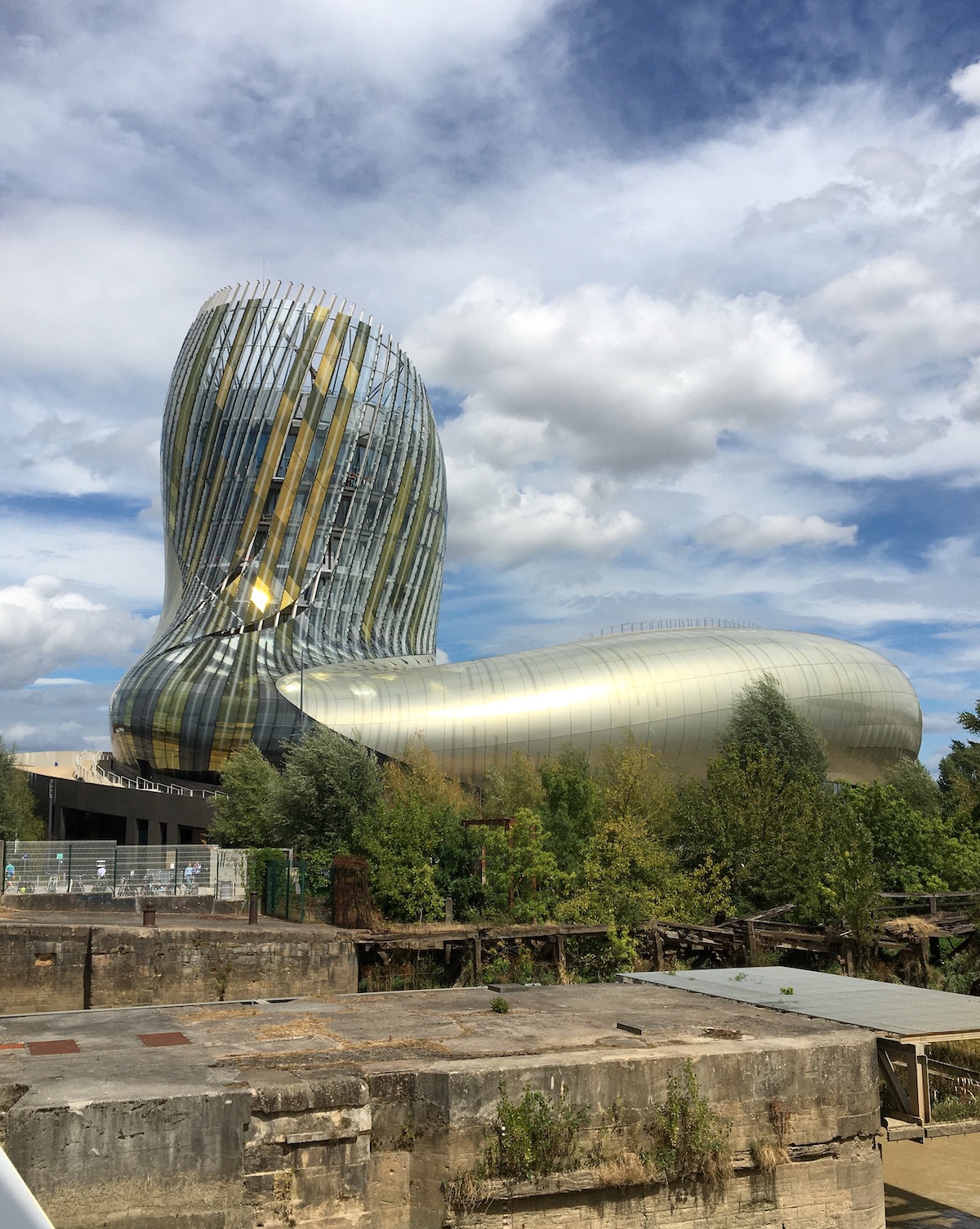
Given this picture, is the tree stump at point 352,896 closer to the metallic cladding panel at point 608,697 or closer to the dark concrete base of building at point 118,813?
the metallic cladding panel at point 608,697

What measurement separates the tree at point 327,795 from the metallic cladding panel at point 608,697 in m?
11.7

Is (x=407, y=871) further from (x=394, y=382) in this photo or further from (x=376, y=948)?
(x=394, y=382)

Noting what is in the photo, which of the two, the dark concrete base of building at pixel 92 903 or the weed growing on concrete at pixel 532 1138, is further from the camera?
the dark concrete base of building at pixel 92 903

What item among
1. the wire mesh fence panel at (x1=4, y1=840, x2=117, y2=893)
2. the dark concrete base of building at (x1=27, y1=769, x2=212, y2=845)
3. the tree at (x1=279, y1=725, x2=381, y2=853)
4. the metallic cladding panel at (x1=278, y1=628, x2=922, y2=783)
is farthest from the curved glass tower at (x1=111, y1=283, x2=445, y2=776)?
the wire mesh fence panel at (x1=4, y1=840, x2=117, y2=893)

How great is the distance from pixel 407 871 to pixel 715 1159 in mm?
17724

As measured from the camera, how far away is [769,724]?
48.9m

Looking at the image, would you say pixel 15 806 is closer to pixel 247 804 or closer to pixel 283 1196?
pixel 247 804

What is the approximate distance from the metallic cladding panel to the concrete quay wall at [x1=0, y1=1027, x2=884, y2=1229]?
3823 cm

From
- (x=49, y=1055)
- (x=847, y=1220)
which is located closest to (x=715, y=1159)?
(x=847, y=1220)

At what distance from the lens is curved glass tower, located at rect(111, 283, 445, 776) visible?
6188 centimetres

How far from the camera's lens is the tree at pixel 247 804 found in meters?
40.5

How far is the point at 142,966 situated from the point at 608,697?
32651 millimetres

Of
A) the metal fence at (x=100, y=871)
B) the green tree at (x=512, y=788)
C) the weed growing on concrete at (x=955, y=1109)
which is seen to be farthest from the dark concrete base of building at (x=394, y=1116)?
the green tree at (x=512, y=788)

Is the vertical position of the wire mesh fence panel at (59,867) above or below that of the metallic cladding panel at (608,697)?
below
